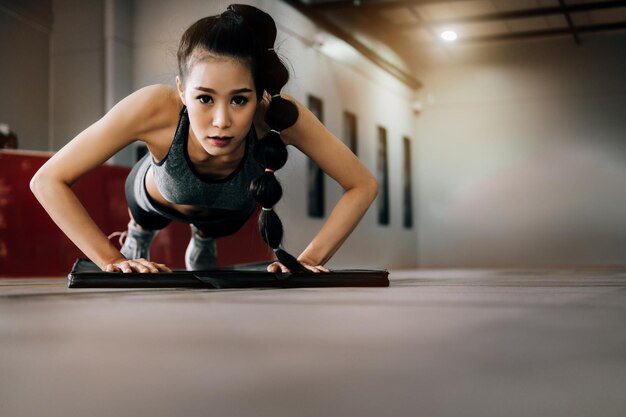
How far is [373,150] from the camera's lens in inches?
374

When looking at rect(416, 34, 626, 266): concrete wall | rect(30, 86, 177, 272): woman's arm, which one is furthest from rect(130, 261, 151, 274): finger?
rect(416, 34, 626, 266): concrete wall

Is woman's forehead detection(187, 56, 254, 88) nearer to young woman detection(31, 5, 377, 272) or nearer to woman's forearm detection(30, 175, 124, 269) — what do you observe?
young woman detection(31, 5, 377, 272)

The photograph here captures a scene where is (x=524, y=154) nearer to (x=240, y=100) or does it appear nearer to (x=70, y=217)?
(x=240, y=100)

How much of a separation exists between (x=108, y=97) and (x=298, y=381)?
6.68m

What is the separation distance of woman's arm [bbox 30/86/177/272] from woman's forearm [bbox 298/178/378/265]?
0.47 m

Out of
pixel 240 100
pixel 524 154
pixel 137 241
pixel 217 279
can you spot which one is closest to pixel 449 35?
pixel 524 154

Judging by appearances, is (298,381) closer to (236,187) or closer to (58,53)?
(236,187)

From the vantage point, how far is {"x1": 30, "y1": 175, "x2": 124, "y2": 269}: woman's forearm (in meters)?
1.98

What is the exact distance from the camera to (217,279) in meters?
1.93

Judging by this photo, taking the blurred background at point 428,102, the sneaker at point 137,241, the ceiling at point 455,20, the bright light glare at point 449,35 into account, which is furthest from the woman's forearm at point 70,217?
the bright light glare at point 449,35

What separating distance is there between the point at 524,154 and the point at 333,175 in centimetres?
912

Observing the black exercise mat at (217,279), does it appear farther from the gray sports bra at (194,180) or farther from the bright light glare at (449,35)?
the bright light glare at (449,35)

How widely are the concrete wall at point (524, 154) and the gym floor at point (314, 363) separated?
31.5 ft

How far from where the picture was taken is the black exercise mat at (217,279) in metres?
1.81
